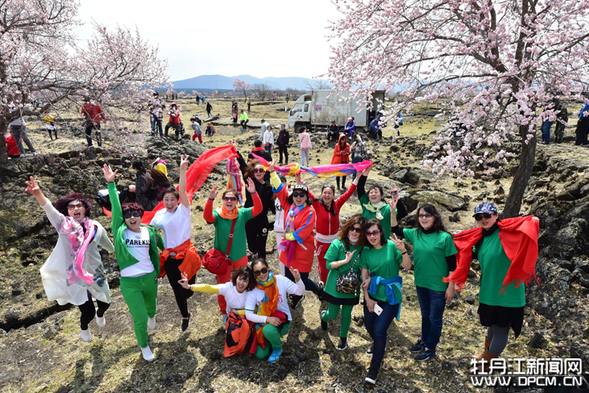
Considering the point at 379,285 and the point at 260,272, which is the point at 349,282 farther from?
the point at 260,272

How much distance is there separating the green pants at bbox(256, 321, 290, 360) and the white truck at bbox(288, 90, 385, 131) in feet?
66.7

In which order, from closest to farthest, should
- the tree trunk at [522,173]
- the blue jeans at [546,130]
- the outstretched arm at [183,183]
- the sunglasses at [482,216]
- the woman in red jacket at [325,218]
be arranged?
the sunglasses at [482,216]
the outstretched arm at [183,183]
the woman in red jacket at [325,218]
the tree trunk at [522,173]
the blue jeans at [546,130]

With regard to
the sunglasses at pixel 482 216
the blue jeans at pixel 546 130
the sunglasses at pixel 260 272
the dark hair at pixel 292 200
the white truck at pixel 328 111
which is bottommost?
the sunglasses at pixel 260 272

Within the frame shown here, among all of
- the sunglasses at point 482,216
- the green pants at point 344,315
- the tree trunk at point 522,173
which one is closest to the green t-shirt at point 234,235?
the green pants at point 344,315

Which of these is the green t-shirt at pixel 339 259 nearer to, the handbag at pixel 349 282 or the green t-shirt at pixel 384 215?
the handbag at pixel 349 282

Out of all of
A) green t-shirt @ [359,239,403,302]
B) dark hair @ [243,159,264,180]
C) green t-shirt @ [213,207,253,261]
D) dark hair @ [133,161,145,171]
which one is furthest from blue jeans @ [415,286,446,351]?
dark hair @ [133,161,145,171]

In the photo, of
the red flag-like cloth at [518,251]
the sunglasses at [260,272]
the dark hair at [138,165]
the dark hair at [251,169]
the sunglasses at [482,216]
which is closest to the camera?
the red flag-like cloth at [518,251]

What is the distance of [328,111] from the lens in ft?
77.1

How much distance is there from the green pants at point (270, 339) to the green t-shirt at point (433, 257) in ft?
6.29

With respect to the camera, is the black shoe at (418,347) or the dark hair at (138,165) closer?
the black shoe at (418,347)

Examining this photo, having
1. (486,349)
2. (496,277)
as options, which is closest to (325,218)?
(496,277)

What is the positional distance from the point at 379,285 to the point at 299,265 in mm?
1453

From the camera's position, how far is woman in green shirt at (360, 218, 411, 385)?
373cm

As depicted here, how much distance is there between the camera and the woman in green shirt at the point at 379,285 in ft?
12.2
